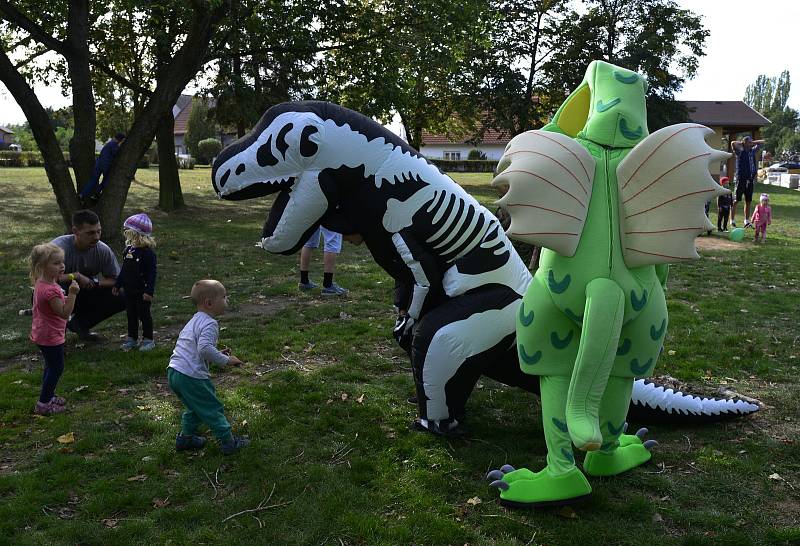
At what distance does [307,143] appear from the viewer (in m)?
4.61

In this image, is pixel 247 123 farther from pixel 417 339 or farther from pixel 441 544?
pixel 441 544

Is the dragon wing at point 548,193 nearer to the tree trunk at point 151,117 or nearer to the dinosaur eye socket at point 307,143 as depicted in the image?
the dinosaur eye socket at point 307,143

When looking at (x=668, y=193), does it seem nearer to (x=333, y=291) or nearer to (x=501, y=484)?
(x=501, y=484)

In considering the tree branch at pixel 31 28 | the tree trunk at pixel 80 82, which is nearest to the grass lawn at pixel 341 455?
the tree trunk at pixel 80 82

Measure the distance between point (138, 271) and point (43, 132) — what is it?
18.9 feet

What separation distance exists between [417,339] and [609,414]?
1.35 m

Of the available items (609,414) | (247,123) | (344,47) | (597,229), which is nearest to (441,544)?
(609,414)

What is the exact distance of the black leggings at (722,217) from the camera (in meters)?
14.8

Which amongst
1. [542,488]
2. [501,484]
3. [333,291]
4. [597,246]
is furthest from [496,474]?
[333,291]

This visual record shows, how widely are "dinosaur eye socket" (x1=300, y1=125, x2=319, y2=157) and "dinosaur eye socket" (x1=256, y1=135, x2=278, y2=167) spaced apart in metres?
0.20

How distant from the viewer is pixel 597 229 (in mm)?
3516

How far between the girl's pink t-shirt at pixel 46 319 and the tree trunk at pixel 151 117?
7084mm

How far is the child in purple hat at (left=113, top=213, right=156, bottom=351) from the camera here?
21.1ft

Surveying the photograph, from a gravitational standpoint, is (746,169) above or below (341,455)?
above
